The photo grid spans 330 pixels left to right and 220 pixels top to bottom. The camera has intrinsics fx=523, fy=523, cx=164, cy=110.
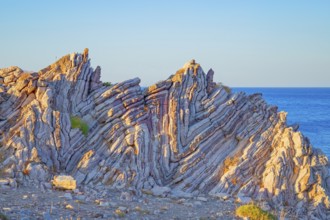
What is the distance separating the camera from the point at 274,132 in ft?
90.6

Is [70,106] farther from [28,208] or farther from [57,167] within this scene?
[28,208]

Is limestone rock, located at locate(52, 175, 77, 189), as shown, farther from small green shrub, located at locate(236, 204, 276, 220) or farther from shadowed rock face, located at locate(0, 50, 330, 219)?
small green shrub, located at locate(236, 204, 276, 220)

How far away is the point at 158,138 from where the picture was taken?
1051 inches

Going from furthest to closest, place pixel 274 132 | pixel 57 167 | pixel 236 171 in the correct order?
pixel 274 132
pixel 236 171
pixel 57 167

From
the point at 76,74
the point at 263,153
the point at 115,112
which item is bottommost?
the point at 263,153

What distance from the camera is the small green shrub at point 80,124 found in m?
25.7

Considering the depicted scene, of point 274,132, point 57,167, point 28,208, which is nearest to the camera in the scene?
point 28,208

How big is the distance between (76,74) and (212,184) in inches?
358

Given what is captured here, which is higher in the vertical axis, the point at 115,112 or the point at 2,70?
the point at 2,70

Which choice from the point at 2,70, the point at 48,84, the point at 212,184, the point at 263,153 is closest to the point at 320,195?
the point at 263,153

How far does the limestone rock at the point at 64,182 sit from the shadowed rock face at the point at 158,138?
1.03 m

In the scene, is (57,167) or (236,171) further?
(236,171)

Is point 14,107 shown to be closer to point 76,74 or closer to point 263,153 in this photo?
point 76,74

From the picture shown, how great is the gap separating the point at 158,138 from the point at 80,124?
4014mm
